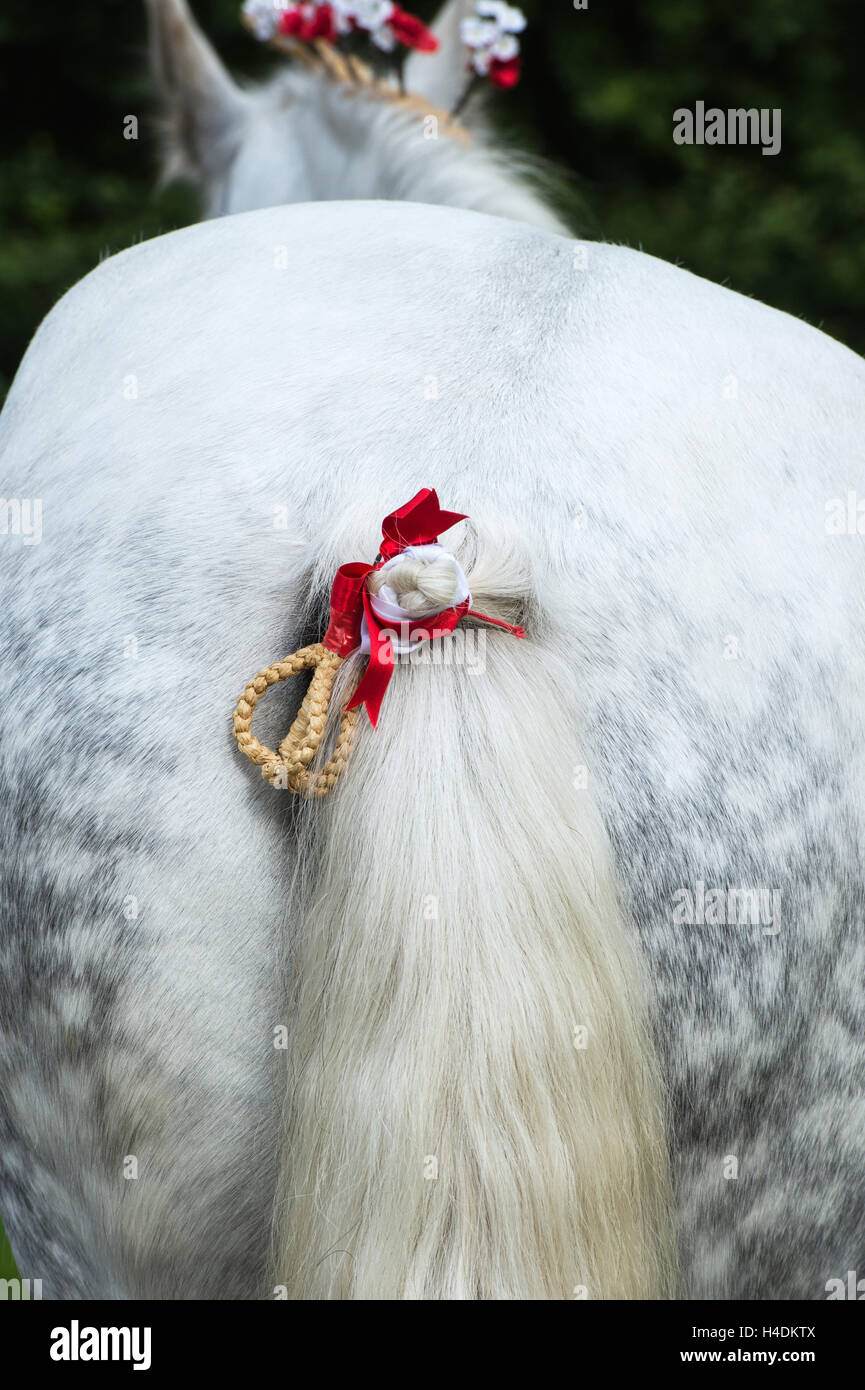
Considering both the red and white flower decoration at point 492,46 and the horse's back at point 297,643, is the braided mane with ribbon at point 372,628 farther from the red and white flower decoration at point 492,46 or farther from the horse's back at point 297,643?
the red and white flower decoration at point 492,46

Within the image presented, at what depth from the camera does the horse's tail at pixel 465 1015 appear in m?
0.93

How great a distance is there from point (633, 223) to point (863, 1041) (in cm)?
406

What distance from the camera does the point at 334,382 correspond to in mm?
1143

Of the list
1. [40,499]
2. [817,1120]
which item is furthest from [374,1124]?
[40,499]

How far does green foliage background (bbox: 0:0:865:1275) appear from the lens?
172 inches

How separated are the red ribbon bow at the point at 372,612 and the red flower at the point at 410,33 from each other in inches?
64.9

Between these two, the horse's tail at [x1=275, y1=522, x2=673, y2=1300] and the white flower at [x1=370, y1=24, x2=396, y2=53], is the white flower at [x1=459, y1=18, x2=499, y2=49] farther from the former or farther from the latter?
the horse's tail at [x1=275, y1=522, x2=673, y2=1300]

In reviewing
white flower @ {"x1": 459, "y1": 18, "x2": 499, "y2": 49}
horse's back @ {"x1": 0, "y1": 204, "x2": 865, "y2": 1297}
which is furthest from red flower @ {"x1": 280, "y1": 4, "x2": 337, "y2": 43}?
horse's back @ {"x1": 0, "y1": 204, "x2": 865, "y2": 1297}

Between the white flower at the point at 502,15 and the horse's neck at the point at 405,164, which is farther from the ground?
the white flower at the point at 502,15

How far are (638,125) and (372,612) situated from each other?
13.5 feet

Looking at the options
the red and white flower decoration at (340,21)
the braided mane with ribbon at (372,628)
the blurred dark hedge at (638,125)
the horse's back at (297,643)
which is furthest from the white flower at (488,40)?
the blurred dark hedge at (638,125)

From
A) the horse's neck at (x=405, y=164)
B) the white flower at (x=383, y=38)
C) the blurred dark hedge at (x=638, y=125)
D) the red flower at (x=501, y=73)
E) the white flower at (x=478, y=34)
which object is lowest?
the horse's neck at (x=405, y=164)

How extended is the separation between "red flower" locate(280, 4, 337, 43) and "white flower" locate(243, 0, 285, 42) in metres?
0.04

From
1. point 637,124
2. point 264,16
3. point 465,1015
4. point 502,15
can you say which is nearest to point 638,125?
point 637,124
